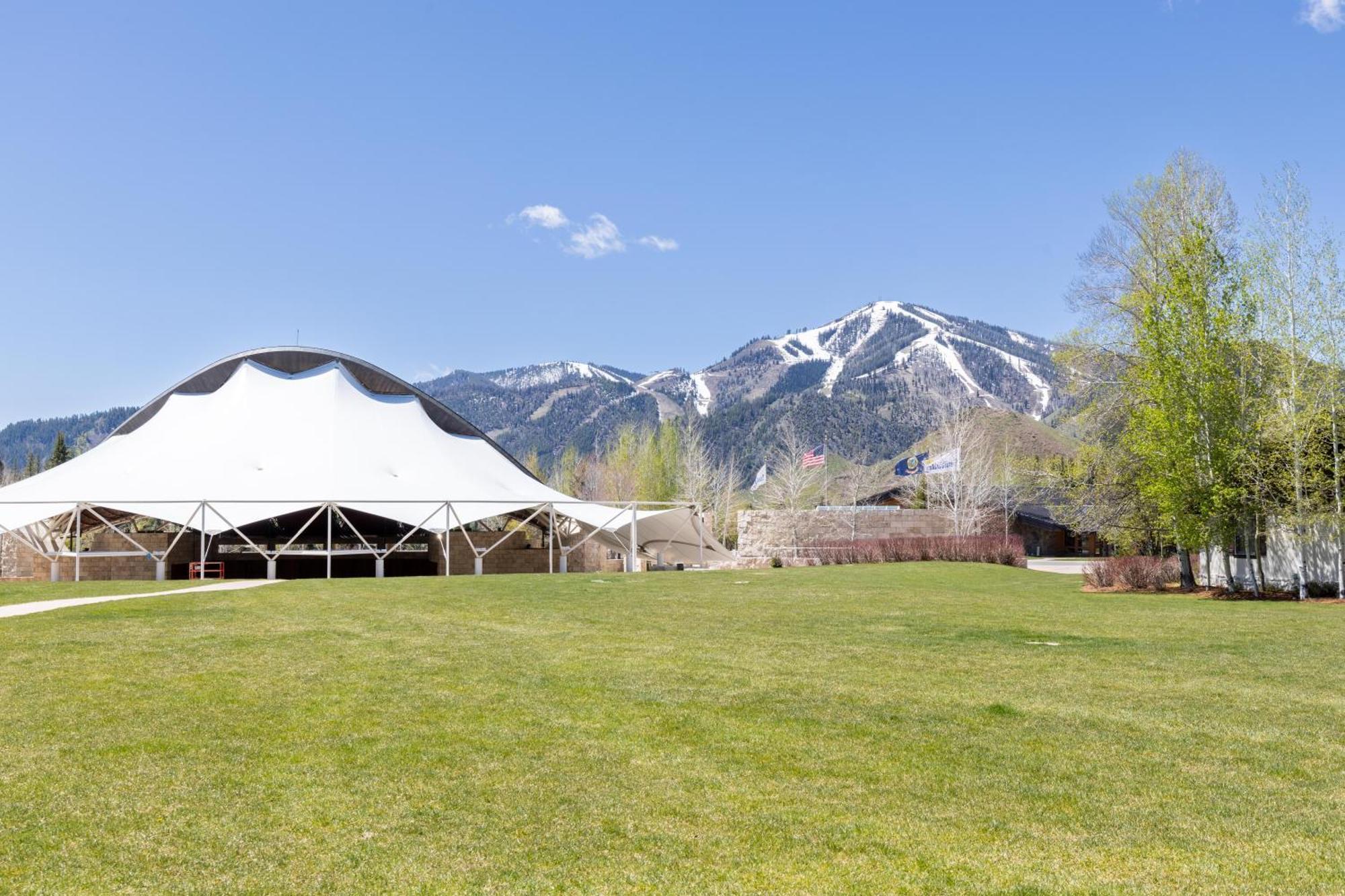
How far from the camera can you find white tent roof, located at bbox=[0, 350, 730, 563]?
24578 mm

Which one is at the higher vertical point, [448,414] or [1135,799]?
[448,414]

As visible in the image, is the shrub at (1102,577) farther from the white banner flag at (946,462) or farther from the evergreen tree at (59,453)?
the evergreen tree at (59,453)

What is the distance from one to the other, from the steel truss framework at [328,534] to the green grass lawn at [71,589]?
9.22 ft

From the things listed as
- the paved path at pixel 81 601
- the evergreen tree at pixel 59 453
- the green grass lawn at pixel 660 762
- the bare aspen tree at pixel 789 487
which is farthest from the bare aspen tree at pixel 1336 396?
the evergreen tree at pixel 59 453

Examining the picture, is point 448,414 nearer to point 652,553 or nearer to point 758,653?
point 652,553

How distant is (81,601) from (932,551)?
23.9 meters

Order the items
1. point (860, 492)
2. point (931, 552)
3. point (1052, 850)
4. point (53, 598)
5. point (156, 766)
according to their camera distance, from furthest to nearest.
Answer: point (860, 492) → point (931, 552) → point (53, 598) → point (156, 766) → point (1052, 850)

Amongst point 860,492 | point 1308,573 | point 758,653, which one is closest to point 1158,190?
point 1308,573

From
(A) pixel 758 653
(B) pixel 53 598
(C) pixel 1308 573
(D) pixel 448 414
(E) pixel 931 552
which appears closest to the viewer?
(A) pixel 758 653

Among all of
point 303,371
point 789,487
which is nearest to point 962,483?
point 789,487

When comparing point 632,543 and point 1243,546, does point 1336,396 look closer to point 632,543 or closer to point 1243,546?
point 1243,546

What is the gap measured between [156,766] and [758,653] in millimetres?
5595

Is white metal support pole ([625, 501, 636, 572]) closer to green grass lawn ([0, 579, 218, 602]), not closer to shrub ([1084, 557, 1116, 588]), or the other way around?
green grass lawn ([0, 579, 218, 602])

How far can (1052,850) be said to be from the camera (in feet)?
13.3
